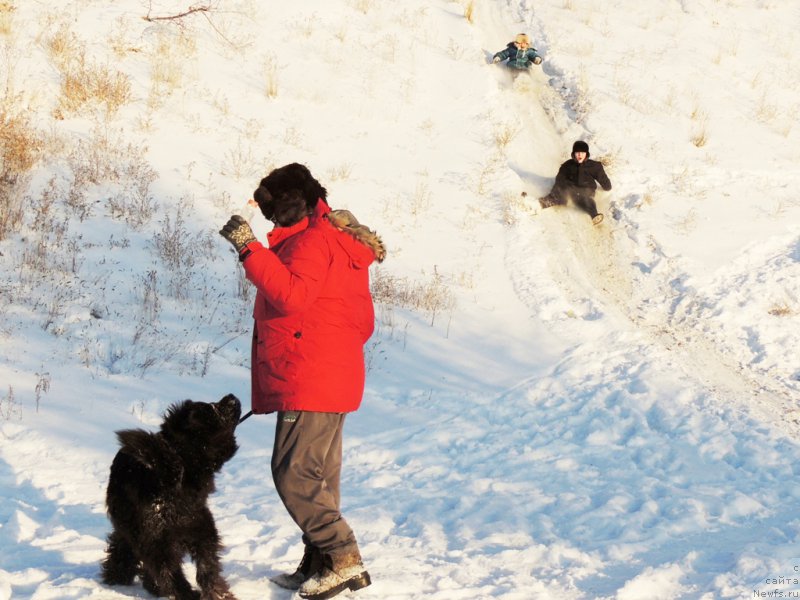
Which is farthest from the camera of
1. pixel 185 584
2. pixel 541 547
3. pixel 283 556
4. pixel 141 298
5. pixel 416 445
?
pixel 141 298

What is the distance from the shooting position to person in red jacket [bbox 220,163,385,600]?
3262 millimetres

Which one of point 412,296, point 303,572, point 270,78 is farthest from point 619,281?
point 303,572

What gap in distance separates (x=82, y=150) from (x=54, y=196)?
3.62 ft

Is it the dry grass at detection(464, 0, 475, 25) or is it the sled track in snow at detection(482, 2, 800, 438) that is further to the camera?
the dry grass at detection(464, 0, 475, 25)

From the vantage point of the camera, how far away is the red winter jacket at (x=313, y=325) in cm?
321

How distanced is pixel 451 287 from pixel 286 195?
5684 millimetres

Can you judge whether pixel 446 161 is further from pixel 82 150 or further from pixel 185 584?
pixel 185 584

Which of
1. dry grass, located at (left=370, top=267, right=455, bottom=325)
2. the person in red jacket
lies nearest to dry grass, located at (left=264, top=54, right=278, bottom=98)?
dry grass, located at (left=370, top=267, right=455, bottom=325)

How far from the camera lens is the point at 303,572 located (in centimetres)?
366

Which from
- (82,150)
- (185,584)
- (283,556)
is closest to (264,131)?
(82,150)

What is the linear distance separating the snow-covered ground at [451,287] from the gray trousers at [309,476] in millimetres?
488

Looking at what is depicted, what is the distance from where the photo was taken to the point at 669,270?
372 inches

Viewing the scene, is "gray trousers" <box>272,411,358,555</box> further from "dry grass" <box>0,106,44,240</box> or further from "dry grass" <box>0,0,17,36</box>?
"dry grass" <box>0,0,17,36</box>

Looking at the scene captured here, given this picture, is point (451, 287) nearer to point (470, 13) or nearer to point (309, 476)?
point (309, 476)
